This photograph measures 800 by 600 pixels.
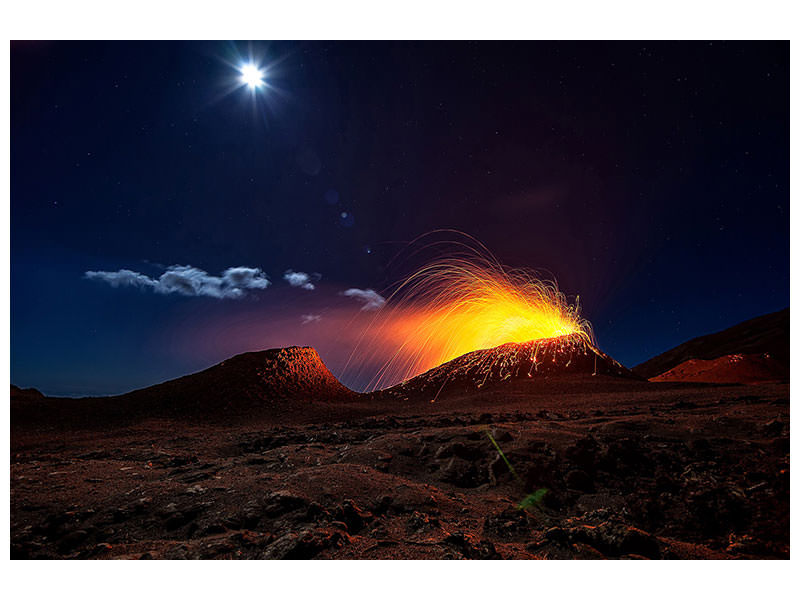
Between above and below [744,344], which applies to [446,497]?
below

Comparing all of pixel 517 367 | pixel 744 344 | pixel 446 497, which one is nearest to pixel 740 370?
pixel 744 344

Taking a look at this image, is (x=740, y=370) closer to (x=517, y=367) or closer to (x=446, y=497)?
(x=517, y=367)

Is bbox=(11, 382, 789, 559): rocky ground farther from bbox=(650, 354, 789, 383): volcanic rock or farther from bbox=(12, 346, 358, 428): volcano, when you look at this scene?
bbox=(650, 354, 789, 383): volcanic rock

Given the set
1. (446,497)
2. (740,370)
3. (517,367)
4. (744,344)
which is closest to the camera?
(446,497)

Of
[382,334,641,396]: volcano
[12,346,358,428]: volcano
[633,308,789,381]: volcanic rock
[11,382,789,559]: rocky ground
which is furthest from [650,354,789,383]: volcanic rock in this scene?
[12,346,358,428]: volcano

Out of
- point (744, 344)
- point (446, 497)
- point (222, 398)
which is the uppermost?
point (744, 344)
